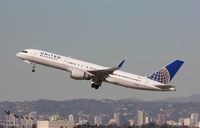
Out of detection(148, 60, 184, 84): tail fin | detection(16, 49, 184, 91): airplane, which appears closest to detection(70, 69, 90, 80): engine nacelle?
detection(16, 49, 184, 91): airplane

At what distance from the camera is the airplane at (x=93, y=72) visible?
4003 inches

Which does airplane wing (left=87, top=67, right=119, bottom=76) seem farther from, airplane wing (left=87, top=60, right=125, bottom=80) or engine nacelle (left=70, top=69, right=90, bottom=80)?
engine nacelle (left=70, top=69, right=90, bottom=80)

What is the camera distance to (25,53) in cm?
10412

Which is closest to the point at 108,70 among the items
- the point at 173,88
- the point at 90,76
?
the point at 90,76

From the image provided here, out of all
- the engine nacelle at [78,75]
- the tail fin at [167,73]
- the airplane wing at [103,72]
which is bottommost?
the engine nacelle at [78,75]

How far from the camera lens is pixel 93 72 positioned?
10281 centimetres

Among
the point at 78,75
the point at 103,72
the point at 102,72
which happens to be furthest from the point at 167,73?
the point at 78,75

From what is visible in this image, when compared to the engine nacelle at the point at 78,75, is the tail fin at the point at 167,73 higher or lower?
higher

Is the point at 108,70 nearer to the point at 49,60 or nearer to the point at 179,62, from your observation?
the point at 49,60

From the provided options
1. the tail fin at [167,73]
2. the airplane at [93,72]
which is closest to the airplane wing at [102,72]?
the airplane at [93,72]

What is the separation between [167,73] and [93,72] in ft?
56.8

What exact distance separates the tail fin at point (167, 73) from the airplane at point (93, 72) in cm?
26

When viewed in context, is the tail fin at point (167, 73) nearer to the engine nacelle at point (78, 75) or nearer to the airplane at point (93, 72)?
the airplane at point (93, 72)

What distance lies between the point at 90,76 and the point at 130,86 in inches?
294
